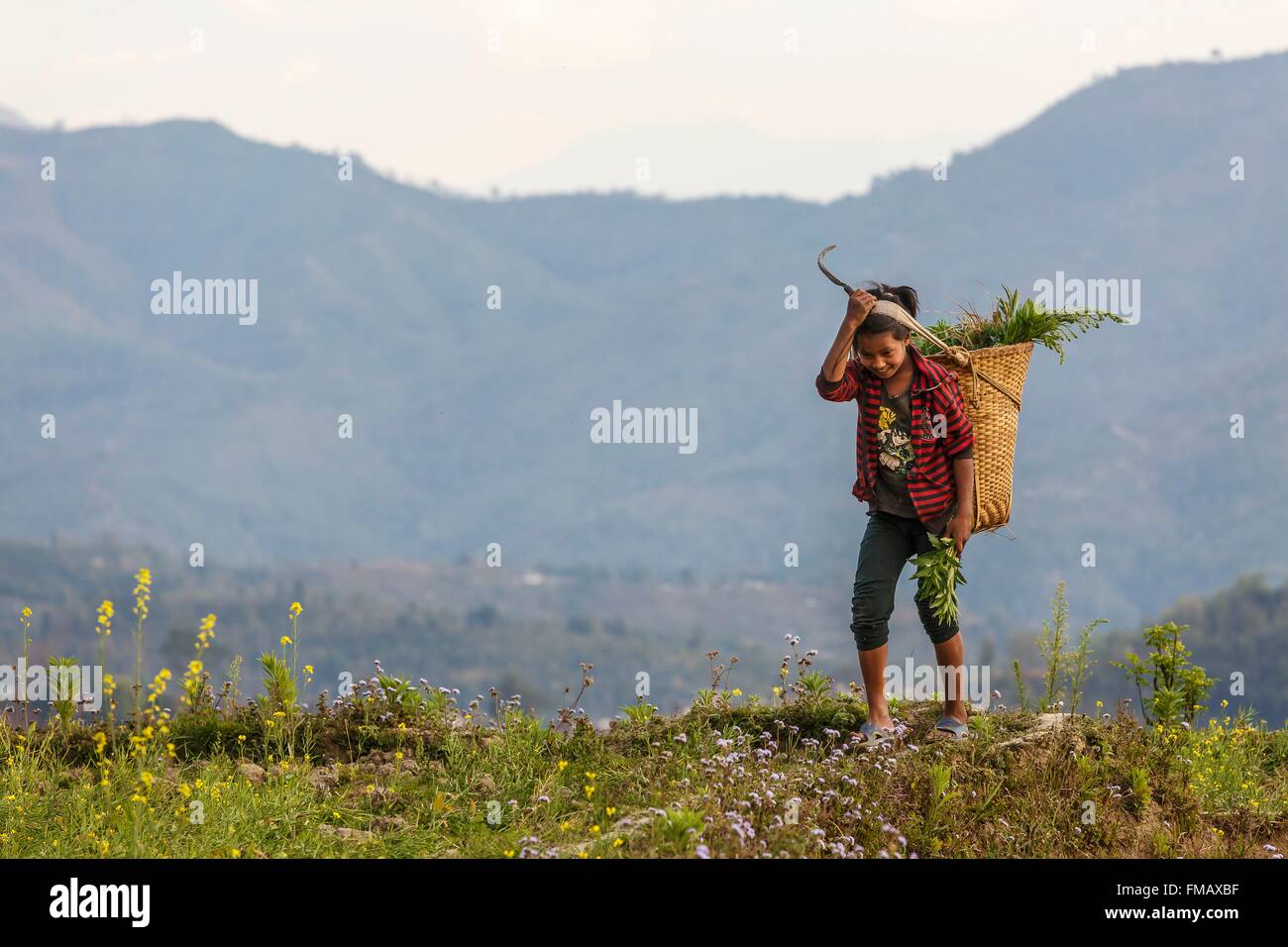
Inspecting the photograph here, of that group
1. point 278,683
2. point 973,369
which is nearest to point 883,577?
point 973,369

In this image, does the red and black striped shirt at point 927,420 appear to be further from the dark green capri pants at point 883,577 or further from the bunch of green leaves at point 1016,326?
the bunch of green leaves at point 1016,326

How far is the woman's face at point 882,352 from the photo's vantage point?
6.94 meters

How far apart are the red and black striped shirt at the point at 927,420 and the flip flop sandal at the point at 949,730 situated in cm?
116

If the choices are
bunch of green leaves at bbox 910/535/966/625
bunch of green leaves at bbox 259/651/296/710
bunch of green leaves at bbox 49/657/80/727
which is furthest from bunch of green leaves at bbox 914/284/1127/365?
bunch of green leaves at bbox 49/657/80/727

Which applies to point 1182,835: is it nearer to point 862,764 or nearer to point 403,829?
point 862,764

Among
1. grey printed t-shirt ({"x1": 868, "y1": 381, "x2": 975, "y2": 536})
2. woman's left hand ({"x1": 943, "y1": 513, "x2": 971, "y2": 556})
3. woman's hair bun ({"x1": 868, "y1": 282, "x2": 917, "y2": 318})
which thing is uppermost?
woman's hair bun ({"x1": 868, "y1": 282, "x2": 917, "y2": 318})

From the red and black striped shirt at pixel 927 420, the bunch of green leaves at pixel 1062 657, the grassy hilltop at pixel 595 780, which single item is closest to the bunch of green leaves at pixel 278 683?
the grassy hilltop at pixel 595 780

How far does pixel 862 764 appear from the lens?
6984mm

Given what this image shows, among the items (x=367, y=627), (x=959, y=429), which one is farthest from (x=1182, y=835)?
(x=367, y=627)

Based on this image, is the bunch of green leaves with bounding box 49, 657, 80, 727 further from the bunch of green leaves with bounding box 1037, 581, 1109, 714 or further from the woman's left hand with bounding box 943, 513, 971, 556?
the bunch of green leaves with bounding box 1037, 581, 1109, 714

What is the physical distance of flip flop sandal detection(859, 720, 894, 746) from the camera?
7.23 meters

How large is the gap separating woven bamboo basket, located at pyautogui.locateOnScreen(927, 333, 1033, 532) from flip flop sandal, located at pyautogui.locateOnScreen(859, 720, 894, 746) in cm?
115

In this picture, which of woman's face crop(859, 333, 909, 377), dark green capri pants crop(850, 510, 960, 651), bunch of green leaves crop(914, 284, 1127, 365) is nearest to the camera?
woman's face crop(859, 333, 909, 377)

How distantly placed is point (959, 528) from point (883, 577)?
46 centimetres
